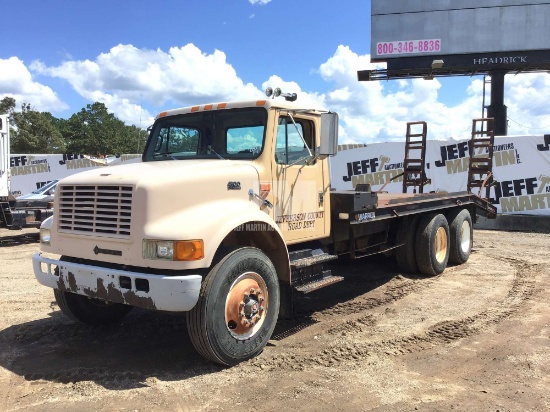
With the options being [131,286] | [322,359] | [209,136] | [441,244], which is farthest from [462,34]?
[131,286]

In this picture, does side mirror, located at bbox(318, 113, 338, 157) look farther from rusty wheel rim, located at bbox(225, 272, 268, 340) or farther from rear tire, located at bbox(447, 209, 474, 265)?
rear tire, located at bbox(447, 209, 474, 265)

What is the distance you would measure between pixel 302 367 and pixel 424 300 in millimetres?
2879

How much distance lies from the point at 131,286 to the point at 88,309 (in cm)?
158

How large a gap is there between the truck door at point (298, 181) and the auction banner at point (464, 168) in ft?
29.5

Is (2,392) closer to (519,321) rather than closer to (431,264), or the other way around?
(519,321)

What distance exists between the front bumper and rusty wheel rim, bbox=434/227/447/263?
5362 mm

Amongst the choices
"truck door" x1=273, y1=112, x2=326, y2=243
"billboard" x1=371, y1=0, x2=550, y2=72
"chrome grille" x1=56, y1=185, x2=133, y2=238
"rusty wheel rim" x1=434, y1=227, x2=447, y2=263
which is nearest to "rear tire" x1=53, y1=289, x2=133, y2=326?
"chrome grille" x1=56, y1=185, x2=133, y2=238

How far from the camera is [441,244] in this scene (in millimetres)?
8297

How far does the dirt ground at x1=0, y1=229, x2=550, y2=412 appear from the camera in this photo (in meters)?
→ 3.66

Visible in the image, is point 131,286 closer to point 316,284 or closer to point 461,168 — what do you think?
point 316,284

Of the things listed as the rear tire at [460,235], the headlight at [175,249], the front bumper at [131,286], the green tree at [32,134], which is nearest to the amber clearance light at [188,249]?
the headlight at [175,249]

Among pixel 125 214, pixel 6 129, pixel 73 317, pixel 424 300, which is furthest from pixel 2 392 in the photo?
pixel 6 129

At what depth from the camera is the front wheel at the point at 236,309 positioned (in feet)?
13.0

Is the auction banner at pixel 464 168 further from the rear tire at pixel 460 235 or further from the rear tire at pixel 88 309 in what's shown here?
the rear tire at pixel 88 309
